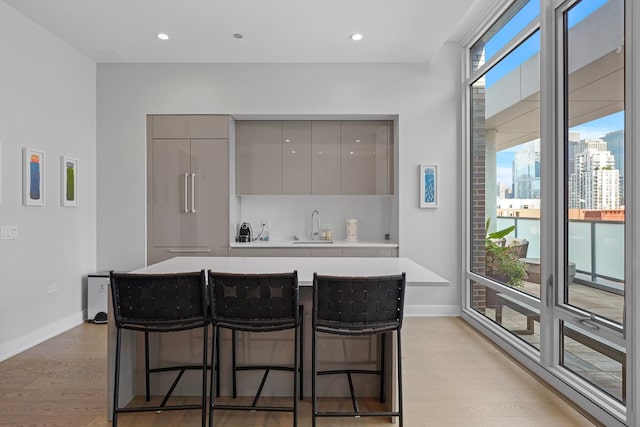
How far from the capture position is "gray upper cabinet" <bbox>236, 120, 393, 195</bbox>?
5.02 m

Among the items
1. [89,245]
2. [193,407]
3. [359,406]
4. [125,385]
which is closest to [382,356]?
[359,406]

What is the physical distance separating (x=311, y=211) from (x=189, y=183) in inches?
63.5

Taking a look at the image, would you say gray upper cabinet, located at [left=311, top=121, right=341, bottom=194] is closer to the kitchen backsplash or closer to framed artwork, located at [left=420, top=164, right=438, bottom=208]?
the kitchen backsplash

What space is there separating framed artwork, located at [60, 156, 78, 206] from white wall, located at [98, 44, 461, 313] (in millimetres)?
Answer: 409

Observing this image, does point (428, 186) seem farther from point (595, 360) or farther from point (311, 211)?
point (595, 360)

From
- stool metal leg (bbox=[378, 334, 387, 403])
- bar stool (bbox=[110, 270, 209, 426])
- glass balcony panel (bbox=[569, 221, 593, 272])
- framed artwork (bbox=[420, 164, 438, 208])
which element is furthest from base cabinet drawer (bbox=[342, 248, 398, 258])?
bar stool (bbox=[110, 270, 209, 426])

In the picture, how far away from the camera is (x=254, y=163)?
5.03 m

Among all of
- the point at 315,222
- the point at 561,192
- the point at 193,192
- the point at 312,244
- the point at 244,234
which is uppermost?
the point at 193,192

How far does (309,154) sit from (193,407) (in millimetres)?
3394

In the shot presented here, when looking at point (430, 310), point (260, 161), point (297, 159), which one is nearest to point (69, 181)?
point (260, 161)

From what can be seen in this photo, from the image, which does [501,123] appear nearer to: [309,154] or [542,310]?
[542,310]

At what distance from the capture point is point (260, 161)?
16.5 ft

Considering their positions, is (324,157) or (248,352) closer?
(248,352)

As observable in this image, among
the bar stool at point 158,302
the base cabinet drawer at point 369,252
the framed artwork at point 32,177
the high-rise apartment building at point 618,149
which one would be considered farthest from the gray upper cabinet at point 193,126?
the high-rise apartment building at point 618,149
